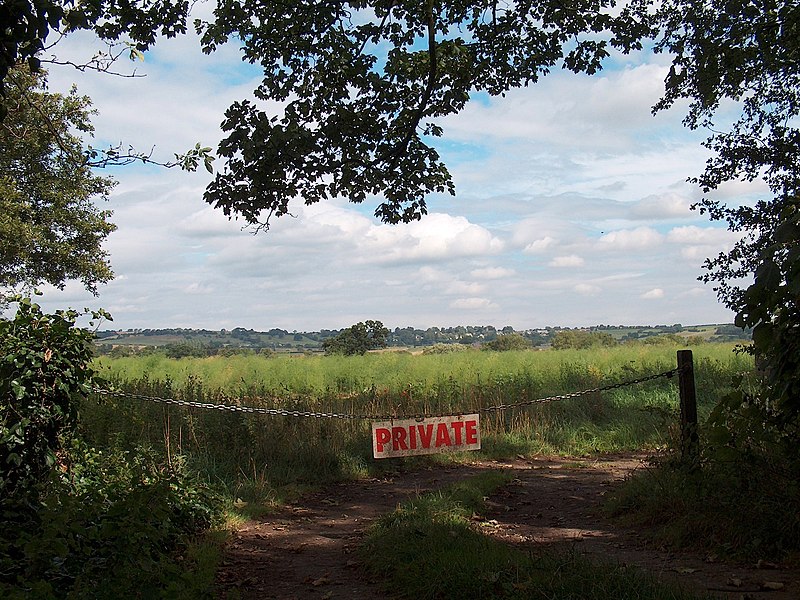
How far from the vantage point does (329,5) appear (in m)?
9.57

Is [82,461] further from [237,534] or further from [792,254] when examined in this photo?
[792,254]

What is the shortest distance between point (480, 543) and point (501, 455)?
20.6 ft

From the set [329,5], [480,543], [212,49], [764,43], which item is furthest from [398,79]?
[480,543]

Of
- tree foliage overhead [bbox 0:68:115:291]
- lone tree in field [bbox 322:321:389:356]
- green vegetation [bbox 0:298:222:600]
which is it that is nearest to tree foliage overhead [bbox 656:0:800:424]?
green vegetation [bbox 0:298:222:600]

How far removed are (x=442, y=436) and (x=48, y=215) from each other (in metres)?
18.6

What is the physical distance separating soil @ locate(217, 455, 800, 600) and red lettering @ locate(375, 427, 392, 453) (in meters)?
0.74

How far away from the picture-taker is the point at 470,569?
477 centimetres

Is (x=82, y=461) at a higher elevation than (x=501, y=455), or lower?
higher

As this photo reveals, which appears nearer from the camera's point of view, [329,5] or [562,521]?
[562,521]

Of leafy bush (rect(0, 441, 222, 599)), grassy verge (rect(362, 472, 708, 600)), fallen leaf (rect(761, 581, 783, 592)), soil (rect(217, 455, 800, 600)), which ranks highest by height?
leafy bush (rect(0, 441, 222, 599))

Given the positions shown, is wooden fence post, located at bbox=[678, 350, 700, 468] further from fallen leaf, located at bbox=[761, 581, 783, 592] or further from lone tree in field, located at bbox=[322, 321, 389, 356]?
lone tree in field, located at bbox=[322, 321, 389, 356]

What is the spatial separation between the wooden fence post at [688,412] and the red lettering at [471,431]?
7.74 ft

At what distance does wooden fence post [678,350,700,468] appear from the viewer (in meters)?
6.50

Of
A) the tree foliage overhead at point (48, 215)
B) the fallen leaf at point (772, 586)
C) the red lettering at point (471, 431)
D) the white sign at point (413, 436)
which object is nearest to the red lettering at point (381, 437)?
the white sign at point (413, 436)
